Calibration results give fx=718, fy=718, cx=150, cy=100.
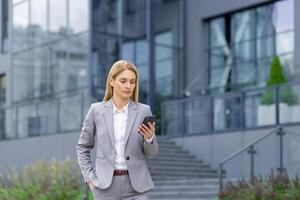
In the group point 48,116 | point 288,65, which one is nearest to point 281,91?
point 288,65

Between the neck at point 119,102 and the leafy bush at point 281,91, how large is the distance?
42.2 feet

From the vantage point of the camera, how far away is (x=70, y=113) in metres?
20.5

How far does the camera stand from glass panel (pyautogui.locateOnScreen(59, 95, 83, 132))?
19.8 metres

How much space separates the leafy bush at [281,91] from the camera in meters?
17.3

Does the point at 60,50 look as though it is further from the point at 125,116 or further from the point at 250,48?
the point at 125,116

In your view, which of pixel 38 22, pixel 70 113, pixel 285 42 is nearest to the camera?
pixel 70 113

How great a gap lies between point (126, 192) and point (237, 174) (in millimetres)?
9039

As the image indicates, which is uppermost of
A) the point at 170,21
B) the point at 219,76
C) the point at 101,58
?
the point at 170,21

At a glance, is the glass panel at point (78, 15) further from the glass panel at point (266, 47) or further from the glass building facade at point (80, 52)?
the glass panel at point (266, 47)

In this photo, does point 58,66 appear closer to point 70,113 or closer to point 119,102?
point 70,113

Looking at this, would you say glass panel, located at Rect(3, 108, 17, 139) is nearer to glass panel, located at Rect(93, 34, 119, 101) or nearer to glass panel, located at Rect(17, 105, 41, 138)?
glass panel, located at Rect(17, 105, 41, 138)

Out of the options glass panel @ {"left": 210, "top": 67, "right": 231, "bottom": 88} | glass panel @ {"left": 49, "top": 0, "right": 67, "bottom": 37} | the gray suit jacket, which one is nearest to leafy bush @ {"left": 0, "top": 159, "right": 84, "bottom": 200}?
glass panel @ {"left": 210, "top": 67, "right": 231, "bottom": 88}

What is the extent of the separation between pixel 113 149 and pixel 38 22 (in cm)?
2173

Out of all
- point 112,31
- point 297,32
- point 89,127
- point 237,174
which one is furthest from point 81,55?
point 89,127
